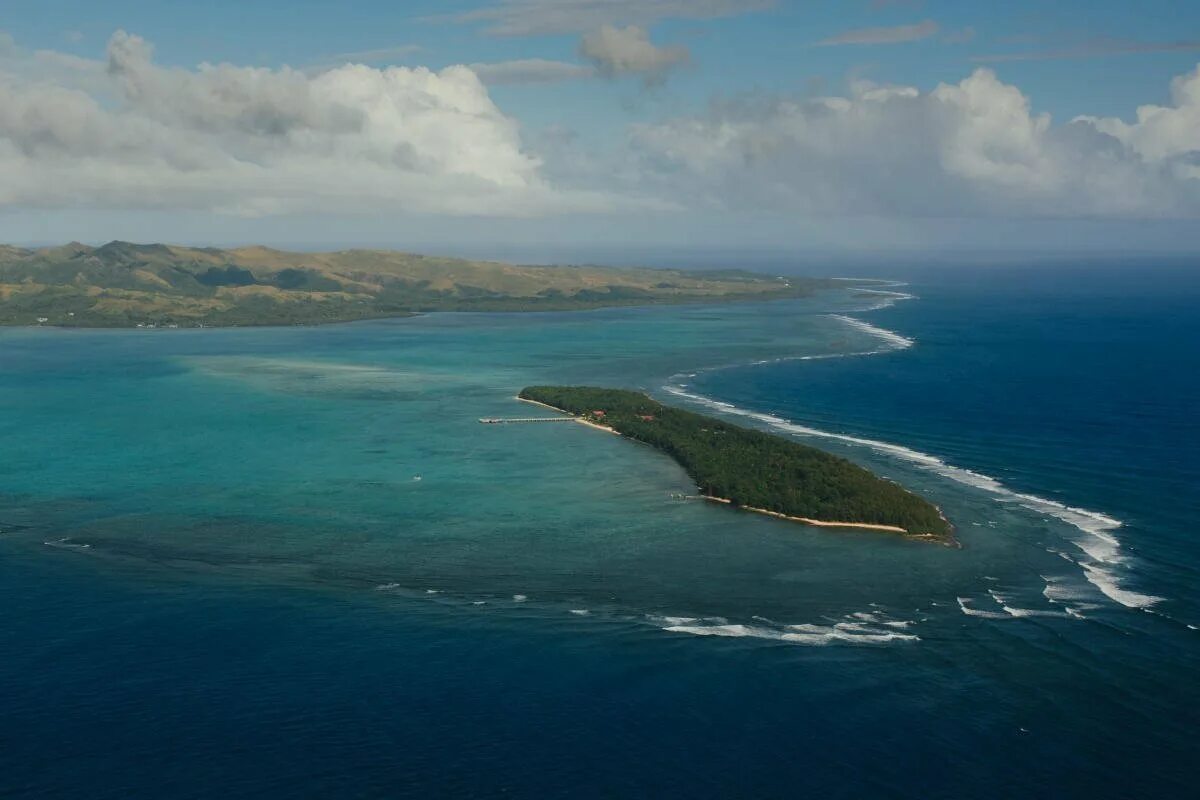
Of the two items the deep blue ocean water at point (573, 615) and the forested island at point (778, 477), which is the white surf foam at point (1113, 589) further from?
the forested island at point (778, 477)

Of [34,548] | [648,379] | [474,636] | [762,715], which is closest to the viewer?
[762,715]

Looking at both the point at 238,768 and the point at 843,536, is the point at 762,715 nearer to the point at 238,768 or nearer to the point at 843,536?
the point at 238,768

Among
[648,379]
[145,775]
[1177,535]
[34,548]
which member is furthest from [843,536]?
[648,379]

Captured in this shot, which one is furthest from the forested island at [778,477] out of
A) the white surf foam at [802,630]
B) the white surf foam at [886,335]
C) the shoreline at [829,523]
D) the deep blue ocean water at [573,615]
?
the white surf foam at [886,335]

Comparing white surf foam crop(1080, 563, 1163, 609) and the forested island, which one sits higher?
the forested island

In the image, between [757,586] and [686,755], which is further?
[757,586]

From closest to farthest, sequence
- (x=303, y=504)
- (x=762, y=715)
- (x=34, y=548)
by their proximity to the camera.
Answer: (x=762, y=715)
(x=34, y=548)
(x=303, y=504)

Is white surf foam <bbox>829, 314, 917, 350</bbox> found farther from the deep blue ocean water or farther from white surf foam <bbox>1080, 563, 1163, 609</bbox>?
white surf foam <bbox>1080, 563, 1163, 609</bbox>

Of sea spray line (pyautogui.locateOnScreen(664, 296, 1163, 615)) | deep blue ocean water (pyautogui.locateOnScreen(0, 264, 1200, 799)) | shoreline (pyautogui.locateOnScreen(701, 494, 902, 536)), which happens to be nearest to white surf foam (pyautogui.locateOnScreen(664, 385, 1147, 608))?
sea spray line (pyautogui.locateOnScreen(664, 296, 1163, 615))
